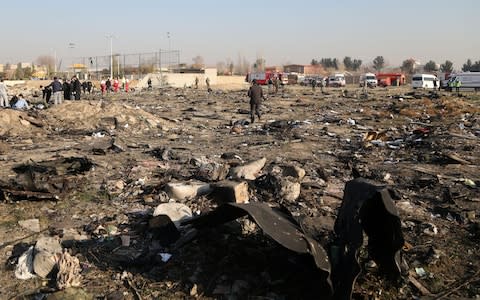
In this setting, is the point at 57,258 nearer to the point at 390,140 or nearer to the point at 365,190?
the point at 365,190

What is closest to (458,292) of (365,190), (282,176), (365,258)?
(365,258)

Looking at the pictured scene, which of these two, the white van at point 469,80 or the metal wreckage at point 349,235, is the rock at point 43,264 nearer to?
the metal wreckage at point 349,235

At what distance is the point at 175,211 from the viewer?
17.4ft

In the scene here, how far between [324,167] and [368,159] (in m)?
1.26

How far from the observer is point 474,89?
3806cm

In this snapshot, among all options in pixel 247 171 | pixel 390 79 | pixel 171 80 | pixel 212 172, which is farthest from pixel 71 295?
pixel 390 79

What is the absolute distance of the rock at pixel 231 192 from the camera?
227 inches

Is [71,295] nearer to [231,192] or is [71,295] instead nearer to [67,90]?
[231,192]

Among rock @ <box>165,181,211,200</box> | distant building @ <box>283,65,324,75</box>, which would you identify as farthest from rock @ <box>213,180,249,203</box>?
distant building @ <box>283,65,324,75</box>

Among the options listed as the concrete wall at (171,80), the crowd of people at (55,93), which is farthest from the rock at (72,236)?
the concrete wall at (171,80)

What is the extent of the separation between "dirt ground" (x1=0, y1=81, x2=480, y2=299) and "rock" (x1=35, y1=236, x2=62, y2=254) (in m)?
0.17

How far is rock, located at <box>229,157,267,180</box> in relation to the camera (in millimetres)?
6979

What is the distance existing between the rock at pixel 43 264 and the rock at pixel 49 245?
4.0 inches

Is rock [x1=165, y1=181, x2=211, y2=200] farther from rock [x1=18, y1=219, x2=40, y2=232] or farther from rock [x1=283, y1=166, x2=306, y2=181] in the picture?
rock [x1=18, y1=219, x2=40, y2=232]
